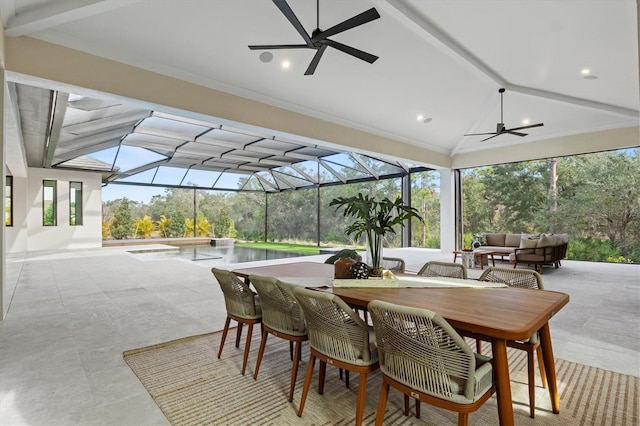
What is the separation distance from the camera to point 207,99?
5.18 m

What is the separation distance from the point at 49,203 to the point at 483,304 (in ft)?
45.4

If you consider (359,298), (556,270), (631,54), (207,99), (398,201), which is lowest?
(556,270)

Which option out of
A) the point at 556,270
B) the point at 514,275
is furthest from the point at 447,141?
the point at 514,275

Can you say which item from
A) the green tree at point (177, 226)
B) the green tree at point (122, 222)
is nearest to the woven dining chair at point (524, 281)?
the green tree at point (122, 222)

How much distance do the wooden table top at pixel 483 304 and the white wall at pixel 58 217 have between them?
12659 mm

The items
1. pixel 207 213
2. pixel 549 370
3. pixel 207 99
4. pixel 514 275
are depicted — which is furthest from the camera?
pixel 207 213

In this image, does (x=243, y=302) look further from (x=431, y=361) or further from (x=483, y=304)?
(x=483, y=304)

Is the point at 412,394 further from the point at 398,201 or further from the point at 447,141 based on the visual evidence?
the point at 447,141

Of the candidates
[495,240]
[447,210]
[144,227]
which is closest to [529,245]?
[495,240]

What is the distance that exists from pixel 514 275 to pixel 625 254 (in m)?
9.25

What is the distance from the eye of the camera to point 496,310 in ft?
5.52

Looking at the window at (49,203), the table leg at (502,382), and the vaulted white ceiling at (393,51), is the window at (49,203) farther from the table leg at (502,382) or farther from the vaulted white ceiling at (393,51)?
the table leg at (502,382)

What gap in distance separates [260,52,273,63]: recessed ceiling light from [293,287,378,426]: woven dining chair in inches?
158

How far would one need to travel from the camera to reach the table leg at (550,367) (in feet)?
6.37
